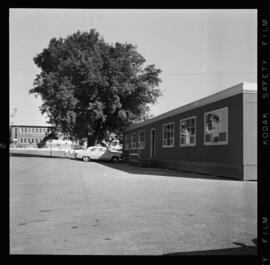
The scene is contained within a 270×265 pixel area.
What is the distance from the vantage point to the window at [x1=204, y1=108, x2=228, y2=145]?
51.4 ft

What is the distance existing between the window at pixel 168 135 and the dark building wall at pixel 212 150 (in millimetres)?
299

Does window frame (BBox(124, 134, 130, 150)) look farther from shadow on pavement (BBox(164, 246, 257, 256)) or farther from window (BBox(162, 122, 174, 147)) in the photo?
shadow on pavement (BBox(164, 246, 257, 256))

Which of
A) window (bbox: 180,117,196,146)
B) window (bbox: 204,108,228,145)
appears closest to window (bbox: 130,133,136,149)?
window (bbox: 180,117,196,146)

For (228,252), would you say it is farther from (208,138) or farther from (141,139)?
(141,139)

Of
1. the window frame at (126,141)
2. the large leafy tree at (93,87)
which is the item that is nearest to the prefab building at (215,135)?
the window frame at (126,141)

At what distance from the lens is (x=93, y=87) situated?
1421 inches

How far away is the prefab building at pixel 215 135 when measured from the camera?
1391 centimetres

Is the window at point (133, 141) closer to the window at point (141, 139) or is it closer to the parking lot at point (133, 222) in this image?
the window at point (141, 139)

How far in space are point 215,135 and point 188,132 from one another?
329cm

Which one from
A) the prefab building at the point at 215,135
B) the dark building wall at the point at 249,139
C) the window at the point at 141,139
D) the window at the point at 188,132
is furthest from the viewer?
the window at the point at 141,139
